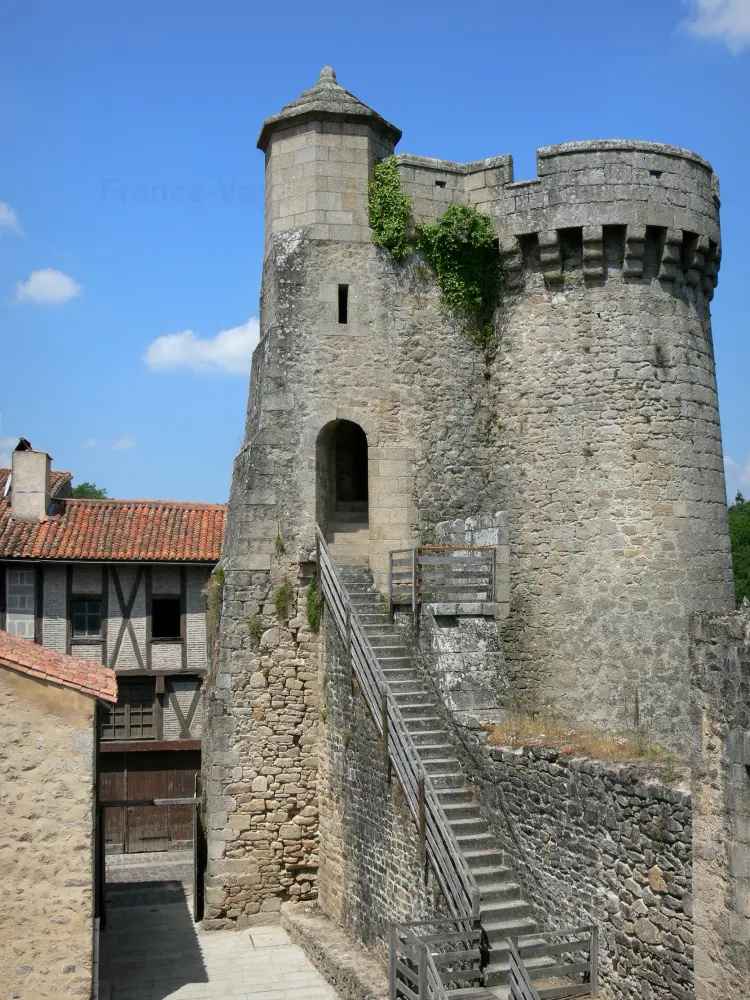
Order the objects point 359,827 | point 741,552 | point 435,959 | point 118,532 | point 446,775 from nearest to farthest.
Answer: point 435,959 → point 446,775 → point 359,827 → point 118,532 → point 741,552

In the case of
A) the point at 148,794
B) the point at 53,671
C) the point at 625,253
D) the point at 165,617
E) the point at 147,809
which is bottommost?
the point at 147,809

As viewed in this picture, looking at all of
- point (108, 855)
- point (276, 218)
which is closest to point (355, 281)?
point (276, 218)

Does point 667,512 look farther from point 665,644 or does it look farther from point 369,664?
Result: point 369,664

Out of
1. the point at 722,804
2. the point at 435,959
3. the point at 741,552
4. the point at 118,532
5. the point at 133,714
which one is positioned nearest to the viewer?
the point at 722,804

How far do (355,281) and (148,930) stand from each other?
9455 mm

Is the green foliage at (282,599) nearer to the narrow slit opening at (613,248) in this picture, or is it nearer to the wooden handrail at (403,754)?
the wooden handrail at (403,754)

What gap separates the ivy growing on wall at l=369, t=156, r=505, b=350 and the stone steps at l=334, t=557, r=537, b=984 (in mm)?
3957

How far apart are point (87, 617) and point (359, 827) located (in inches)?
441

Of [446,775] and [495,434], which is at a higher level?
[495,434]

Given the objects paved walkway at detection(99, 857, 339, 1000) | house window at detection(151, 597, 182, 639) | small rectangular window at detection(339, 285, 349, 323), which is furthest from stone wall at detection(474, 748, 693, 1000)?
house window at detection(151, 597, 182, 639)

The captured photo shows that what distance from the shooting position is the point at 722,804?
24.6ft

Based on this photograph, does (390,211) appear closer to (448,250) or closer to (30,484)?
(448,250)

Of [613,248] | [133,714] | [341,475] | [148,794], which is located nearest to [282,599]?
[341,475]

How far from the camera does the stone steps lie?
33.4 ft
